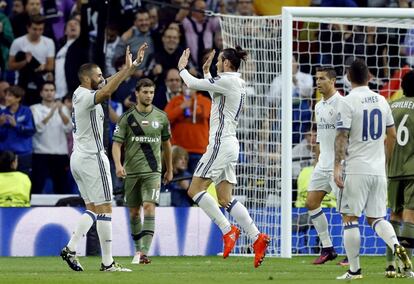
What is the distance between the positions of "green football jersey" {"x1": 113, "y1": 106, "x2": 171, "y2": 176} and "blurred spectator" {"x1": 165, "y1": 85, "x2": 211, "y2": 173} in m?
4.03

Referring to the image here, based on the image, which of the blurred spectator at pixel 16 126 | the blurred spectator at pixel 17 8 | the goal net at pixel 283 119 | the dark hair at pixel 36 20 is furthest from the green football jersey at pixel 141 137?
the blurred spectator at pixel 17 8

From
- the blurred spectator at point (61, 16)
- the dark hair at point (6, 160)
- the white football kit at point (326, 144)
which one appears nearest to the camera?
the white football kit at point (326, 144)

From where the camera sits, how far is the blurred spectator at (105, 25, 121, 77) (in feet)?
74.3

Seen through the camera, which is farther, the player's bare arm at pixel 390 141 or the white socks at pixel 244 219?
the white socks at pixel 244 219

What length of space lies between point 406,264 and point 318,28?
10.1 meters

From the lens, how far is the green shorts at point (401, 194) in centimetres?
1489

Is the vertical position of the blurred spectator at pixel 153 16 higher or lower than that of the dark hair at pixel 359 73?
higher

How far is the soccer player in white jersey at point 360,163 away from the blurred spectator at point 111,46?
9621mm

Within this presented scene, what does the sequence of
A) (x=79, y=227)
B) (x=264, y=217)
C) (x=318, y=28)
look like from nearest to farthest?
1. (x=79, y=227)
2. (x=264, y=217)
3. (x=318, y=28)

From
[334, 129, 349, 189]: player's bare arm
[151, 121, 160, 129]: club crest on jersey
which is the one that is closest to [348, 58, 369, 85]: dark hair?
[334, 129, 349, 189]: player's bare arm

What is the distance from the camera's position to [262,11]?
2422cm

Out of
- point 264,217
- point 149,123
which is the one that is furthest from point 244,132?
point 149,123

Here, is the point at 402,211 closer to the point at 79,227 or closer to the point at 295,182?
the point at 79,227

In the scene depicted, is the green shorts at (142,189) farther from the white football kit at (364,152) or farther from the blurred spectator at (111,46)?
the blurred spectator at (111,46)
